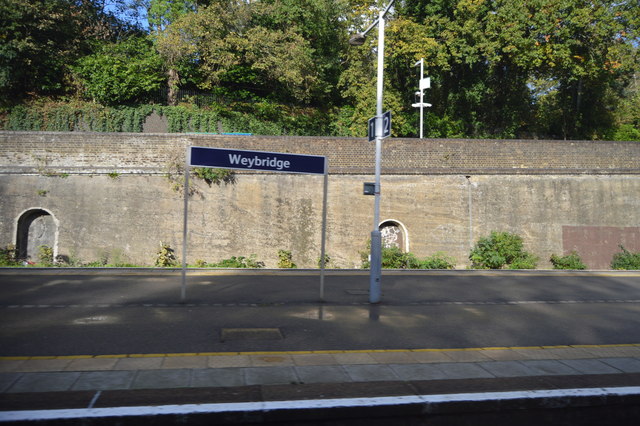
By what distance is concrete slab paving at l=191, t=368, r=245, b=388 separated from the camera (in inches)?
212

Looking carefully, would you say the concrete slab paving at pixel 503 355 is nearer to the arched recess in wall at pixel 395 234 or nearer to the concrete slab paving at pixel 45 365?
the concrete slab paving at pixel 45 365

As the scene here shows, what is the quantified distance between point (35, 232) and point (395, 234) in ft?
47.2

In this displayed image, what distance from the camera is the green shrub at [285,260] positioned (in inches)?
725

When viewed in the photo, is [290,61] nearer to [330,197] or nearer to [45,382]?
[330,197]

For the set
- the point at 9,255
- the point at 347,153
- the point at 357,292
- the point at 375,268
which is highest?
the point at 347,153

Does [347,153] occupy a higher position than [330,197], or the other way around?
[347,153]

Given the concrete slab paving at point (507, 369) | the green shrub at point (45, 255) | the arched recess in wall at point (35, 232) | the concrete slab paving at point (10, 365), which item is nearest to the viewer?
the concrete slab paving at point (10, 365)

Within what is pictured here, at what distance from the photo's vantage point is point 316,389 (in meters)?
5.36

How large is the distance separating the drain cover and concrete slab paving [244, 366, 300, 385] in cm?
143

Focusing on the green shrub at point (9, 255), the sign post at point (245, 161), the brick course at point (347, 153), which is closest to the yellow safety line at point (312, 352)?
the sign post at point (245, 161)

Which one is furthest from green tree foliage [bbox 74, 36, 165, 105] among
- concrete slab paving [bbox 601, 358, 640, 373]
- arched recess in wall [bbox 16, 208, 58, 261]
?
concrete slab paving [bbox 601, 358, 640, 373]

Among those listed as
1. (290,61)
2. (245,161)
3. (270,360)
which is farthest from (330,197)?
(270,360)

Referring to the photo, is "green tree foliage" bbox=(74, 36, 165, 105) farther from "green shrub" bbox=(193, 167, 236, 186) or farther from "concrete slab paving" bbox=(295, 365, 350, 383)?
"concrete slab paving" bbox=(295, 365, 350, 383)

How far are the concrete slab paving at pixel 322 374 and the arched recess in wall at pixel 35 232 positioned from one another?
618 inches
